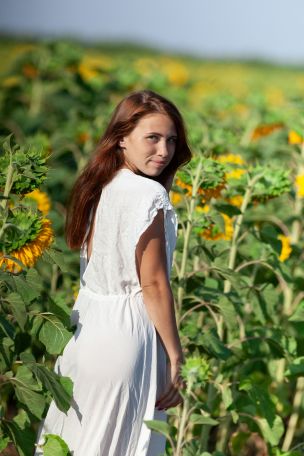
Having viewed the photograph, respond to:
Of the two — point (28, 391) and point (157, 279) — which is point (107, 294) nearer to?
point (157, 279)

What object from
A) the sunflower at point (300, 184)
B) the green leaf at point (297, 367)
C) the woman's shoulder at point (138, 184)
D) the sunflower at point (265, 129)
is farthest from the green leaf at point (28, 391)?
the sunflower at point (265, 129)

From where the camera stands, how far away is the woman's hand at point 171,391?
2.07m

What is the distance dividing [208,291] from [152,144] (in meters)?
0.56

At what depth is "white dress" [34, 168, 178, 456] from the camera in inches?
79.2

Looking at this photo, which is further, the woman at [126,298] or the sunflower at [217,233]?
the sunflower at [217,233]

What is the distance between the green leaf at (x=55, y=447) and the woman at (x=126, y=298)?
0.03 meters

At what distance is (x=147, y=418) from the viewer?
6.81 ft

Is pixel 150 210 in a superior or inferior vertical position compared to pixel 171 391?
superior

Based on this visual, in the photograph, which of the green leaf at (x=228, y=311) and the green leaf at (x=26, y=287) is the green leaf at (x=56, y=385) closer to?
the green leaf at (x=26, y=287)

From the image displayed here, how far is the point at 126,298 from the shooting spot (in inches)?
80.4

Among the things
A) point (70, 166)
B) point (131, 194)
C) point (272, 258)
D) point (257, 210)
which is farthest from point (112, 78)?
point (131, 194)

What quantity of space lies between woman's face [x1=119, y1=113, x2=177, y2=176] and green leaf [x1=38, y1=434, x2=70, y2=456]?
58 centimetres

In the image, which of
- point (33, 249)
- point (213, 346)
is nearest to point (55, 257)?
point (33, 249)

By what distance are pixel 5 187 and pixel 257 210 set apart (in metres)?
1.71
